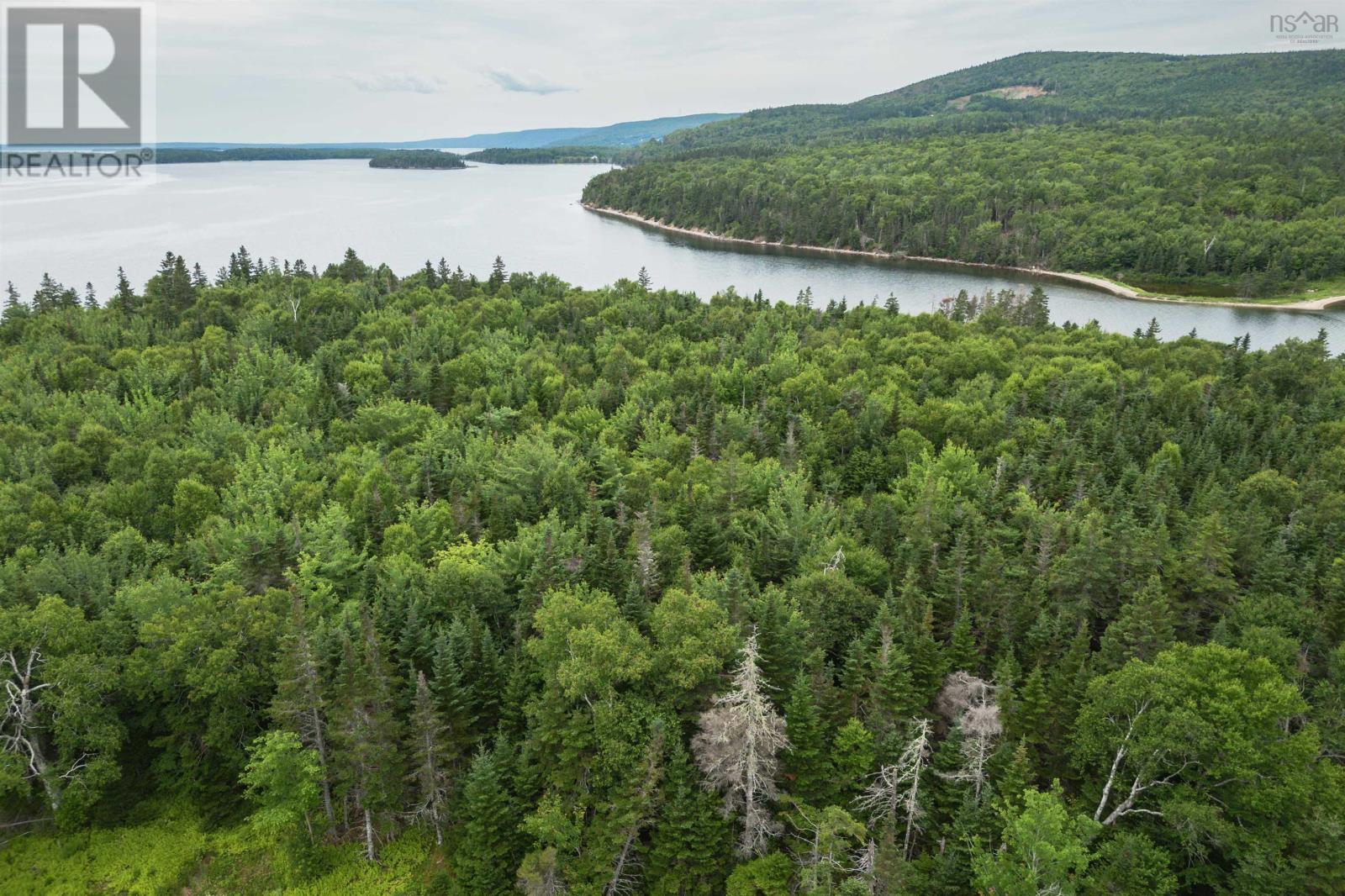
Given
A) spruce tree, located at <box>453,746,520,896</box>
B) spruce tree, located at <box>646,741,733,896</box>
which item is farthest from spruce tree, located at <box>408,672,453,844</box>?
spruce tree, located at <box>646,741,733,896</box>

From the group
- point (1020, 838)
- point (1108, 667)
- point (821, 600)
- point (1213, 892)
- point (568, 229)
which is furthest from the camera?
point (568, 229)

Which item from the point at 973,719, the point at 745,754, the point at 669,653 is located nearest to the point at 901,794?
the point at 973,719

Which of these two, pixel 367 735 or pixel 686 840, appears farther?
pixel 367 735

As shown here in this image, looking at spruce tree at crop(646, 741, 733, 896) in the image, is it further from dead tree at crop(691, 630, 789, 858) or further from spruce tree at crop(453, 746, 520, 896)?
spruce tree at crop(453, 746, 520, 896)

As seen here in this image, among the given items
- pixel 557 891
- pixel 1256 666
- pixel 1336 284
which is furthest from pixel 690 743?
pixel 1336 284

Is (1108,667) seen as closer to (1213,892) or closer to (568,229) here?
(1213,892)

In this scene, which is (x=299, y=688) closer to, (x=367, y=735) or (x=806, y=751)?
(x=367, y=735)
